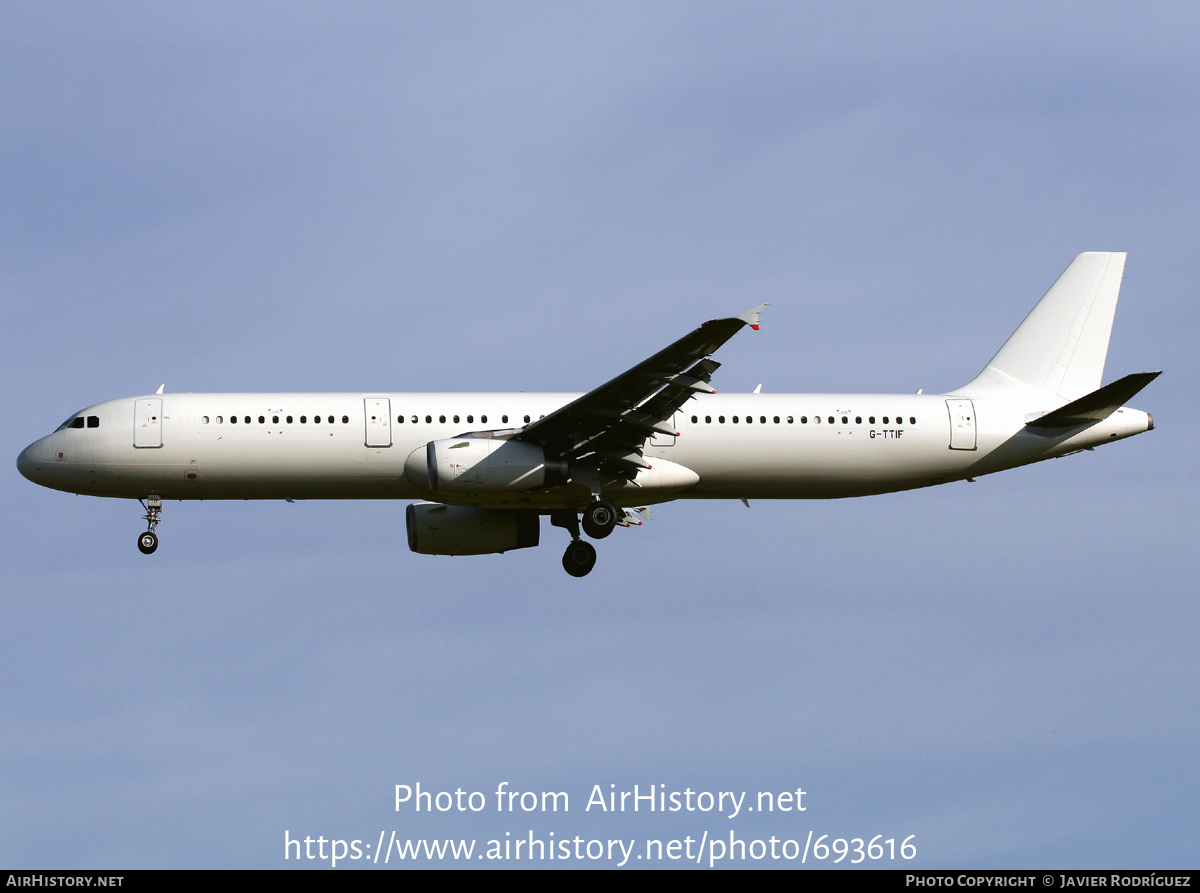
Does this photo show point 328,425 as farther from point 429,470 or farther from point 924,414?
point 924,414

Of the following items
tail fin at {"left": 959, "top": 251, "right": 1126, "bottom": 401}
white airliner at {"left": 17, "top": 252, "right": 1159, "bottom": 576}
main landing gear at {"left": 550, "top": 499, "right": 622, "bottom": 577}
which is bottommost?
main landing gear at {"left": 550, "top": 499, "right": 622, "bottom": 577}

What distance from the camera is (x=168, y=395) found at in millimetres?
38000

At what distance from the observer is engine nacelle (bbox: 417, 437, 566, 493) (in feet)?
116

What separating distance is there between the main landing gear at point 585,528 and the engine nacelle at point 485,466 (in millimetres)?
1749

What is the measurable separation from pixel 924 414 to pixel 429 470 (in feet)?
41.4

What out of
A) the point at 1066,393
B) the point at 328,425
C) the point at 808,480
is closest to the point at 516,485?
the point at 328,425

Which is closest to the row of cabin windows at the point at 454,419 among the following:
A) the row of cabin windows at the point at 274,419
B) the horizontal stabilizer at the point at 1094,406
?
the row of cabin windows at the point at 274,419

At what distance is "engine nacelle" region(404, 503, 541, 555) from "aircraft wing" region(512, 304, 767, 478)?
4160 millimetres

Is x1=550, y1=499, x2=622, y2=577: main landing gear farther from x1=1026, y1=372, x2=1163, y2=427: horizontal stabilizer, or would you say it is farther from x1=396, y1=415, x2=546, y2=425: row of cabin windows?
x1=1026, y1=372, x2=1163, y2=427: horizontal stabilizer

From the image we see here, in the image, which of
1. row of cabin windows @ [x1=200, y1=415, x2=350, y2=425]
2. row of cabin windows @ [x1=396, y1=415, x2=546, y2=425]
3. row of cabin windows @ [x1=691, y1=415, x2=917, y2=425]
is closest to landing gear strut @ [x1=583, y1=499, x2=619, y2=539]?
row of cabin windows @ [x1=396, y1=415, x2=546, y2=425]

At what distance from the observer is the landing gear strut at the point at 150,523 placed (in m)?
37.7

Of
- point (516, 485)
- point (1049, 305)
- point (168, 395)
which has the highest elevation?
point (1049, 305)

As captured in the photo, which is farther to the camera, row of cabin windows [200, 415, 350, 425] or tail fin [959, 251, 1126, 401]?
tail fin [959, 251, 1126, 401]

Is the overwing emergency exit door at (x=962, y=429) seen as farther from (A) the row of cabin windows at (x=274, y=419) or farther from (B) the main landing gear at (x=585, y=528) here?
(A) the row of cabin windows at (x=274, y=419)
